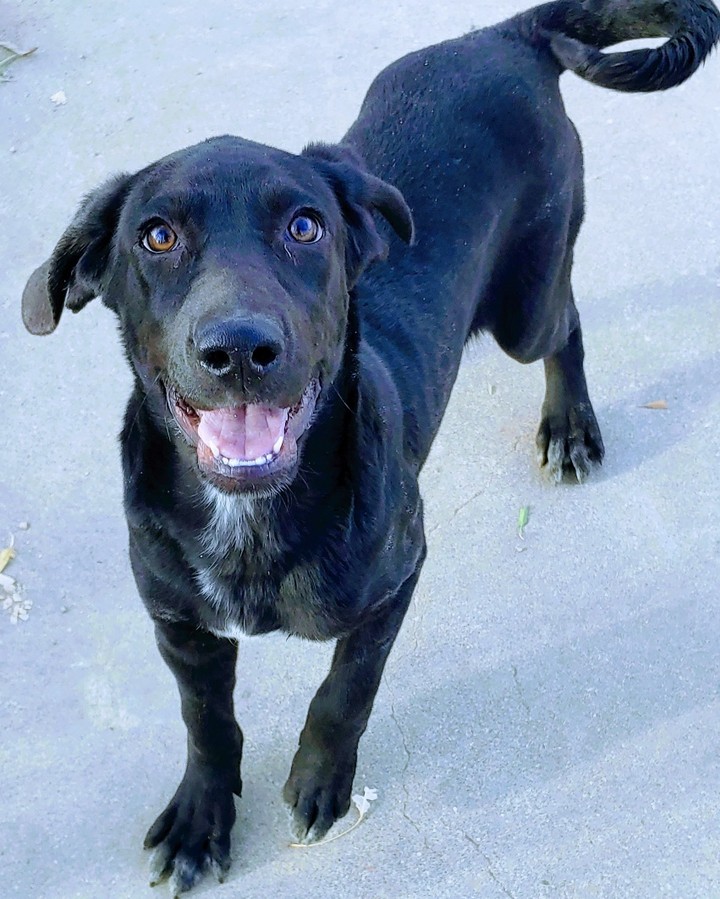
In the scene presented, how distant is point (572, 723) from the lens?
3.24 m

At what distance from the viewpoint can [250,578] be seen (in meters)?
2.52

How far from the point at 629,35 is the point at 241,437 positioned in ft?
5.86

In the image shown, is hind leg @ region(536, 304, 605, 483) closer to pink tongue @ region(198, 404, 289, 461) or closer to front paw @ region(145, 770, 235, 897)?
front paw @ region(145, 770, 235, 897)

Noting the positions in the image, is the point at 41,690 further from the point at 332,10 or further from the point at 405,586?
the point at 332,10

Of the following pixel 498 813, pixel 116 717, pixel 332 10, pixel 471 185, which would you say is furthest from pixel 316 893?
pixel 332 10

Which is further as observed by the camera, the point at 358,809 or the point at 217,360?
the point at 358,809

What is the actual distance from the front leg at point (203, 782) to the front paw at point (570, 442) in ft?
4.60

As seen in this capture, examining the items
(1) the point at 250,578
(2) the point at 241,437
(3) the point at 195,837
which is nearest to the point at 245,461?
(2) the point at 241,437

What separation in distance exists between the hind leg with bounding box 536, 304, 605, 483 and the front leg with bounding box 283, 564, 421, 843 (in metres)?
1.07

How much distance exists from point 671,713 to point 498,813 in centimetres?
58

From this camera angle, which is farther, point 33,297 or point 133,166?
point 133,166

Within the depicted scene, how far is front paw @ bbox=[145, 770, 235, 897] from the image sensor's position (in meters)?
2.91

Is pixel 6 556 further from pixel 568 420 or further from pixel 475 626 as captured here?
pixel 568 420

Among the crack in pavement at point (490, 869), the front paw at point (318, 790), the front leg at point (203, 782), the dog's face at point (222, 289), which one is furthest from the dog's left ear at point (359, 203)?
the crack in pavement at point (490, 869)
